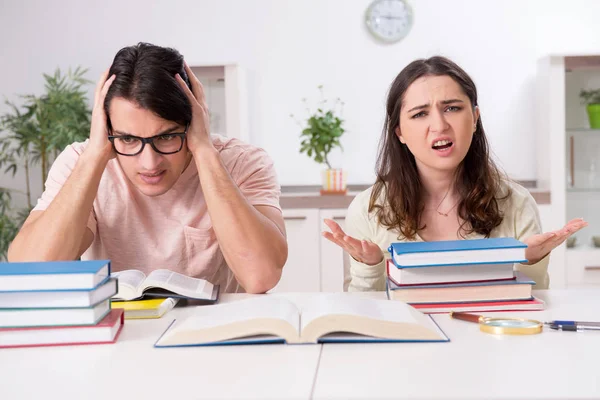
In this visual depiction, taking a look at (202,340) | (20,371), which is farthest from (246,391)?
(20,371)

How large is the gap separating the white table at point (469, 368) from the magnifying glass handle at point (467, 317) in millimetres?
23

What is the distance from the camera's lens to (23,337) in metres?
1.22

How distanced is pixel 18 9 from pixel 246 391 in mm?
4294

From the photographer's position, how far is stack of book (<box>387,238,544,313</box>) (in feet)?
4.61

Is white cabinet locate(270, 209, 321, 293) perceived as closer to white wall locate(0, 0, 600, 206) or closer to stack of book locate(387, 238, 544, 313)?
white wall locate(0, 0, 600, 206)

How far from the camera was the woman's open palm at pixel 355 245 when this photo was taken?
1.56 metres

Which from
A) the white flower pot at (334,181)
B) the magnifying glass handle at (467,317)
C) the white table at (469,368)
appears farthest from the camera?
the white flower pot at (334,181)

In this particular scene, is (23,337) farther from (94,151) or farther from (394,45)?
(394,45)

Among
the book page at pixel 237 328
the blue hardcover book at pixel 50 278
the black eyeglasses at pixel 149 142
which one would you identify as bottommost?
the book page at pixel 237 328

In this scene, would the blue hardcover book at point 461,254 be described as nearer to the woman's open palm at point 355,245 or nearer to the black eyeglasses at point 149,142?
the woman's open palm at point 355,245

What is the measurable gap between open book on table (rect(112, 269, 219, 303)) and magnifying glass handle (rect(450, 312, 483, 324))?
542 mm

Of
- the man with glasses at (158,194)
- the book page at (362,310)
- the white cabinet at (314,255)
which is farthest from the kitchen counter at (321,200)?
the book page at (362,310)

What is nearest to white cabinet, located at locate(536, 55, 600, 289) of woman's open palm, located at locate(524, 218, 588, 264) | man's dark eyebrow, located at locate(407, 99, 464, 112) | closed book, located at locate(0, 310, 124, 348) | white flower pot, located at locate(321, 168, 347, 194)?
white flower pot, located at locate(321, 168, 347, 194)

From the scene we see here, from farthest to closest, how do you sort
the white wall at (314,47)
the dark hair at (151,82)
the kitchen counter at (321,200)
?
the white wall at (314,47) < the kitchen counter at (321,200) < the dark hair at (151,82)
